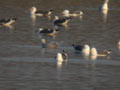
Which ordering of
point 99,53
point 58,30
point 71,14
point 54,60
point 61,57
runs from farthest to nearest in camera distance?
point 71,14
point 58,30
point 99,53
point 54,60
point 61,57

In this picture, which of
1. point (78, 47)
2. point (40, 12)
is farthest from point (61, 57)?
point (40, 12)

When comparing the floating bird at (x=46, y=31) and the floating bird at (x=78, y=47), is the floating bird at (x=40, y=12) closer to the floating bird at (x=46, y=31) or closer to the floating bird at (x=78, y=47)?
the floating bird at (x=46, y=31)

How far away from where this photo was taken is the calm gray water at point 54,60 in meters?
24.0

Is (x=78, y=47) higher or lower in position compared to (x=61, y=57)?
higher

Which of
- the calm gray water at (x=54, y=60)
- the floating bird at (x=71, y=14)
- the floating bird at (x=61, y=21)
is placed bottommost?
the calm gray water at (x=54, y=60)

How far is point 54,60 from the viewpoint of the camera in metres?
29.2

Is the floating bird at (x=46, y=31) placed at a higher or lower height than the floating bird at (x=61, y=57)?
higher

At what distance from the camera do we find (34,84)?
77.2 ft

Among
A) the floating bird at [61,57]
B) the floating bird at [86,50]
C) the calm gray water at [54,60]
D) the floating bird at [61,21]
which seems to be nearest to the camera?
the calm gray water at [54,60]

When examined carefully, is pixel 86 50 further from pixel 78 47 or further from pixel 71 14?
pixel 71 14

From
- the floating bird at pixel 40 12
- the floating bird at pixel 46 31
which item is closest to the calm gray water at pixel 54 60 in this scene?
the floating bird at pixel 46 31

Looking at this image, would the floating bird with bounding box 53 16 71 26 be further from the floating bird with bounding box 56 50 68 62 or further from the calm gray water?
the floating bird with bounding box 56 50 68 62

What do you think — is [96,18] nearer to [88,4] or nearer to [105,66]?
[88,4]

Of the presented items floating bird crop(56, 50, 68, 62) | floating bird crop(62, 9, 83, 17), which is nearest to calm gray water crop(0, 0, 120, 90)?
floating bird crop(56, 50, 68, 62)
